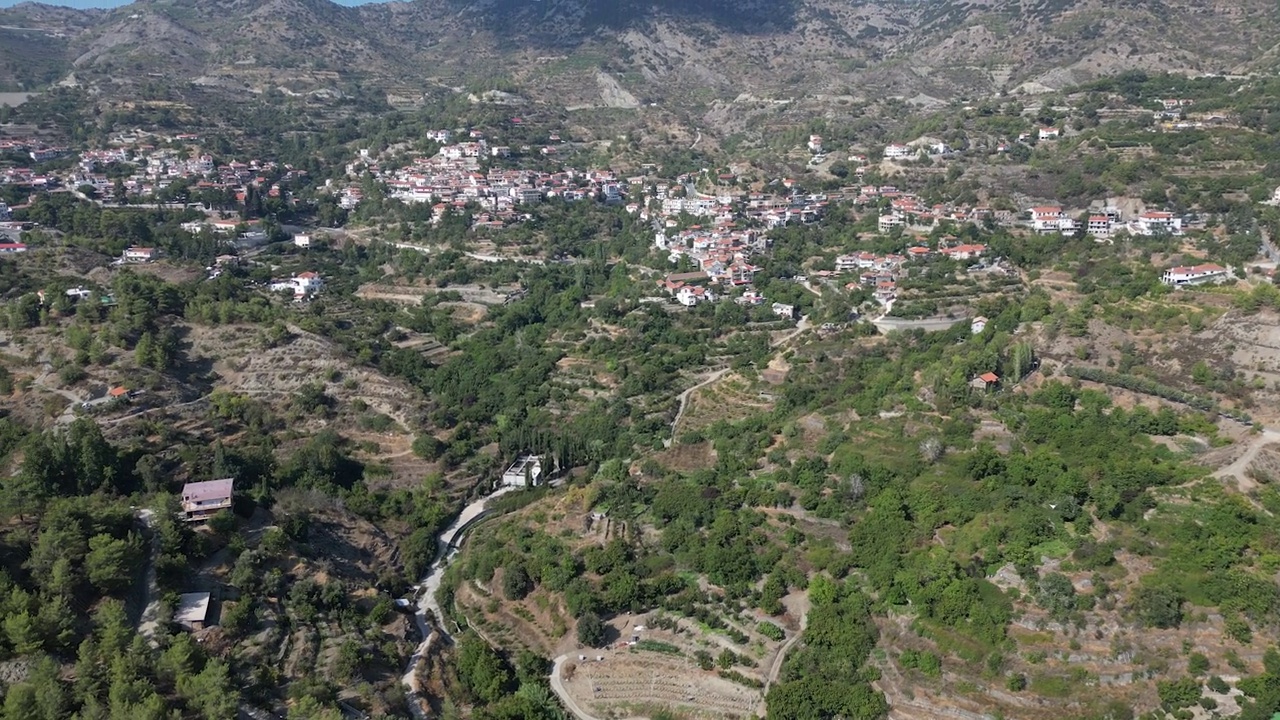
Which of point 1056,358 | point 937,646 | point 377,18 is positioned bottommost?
point 937,646

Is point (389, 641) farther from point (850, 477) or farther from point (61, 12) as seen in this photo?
point (61, 12)

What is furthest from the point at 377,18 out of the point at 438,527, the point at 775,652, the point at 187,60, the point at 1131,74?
the point at 775,652

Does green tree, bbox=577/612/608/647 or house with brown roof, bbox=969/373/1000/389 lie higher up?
house with brown roof, bbox=969/373/1000/389

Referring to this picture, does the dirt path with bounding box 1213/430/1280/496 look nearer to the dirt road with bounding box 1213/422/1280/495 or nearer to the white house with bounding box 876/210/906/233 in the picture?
the dirt road with bounding box 1213/422/1280/495

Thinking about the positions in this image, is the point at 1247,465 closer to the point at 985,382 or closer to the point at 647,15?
the point at 985,382

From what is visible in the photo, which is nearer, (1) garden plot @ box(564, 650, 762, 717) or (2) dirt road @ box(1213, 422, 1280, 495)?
(1) garden plot @ box(564, 650, 762, 717)

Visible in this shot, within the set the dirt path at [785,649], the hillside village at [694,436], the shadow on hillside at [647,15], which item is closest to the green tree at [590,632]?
the hillside village at [694,436]

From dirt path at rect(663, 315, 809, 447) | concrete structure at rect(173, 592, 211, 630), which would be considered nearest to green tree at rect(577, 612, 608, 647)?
concrete structure at rect(173, 592, 211, 630)
